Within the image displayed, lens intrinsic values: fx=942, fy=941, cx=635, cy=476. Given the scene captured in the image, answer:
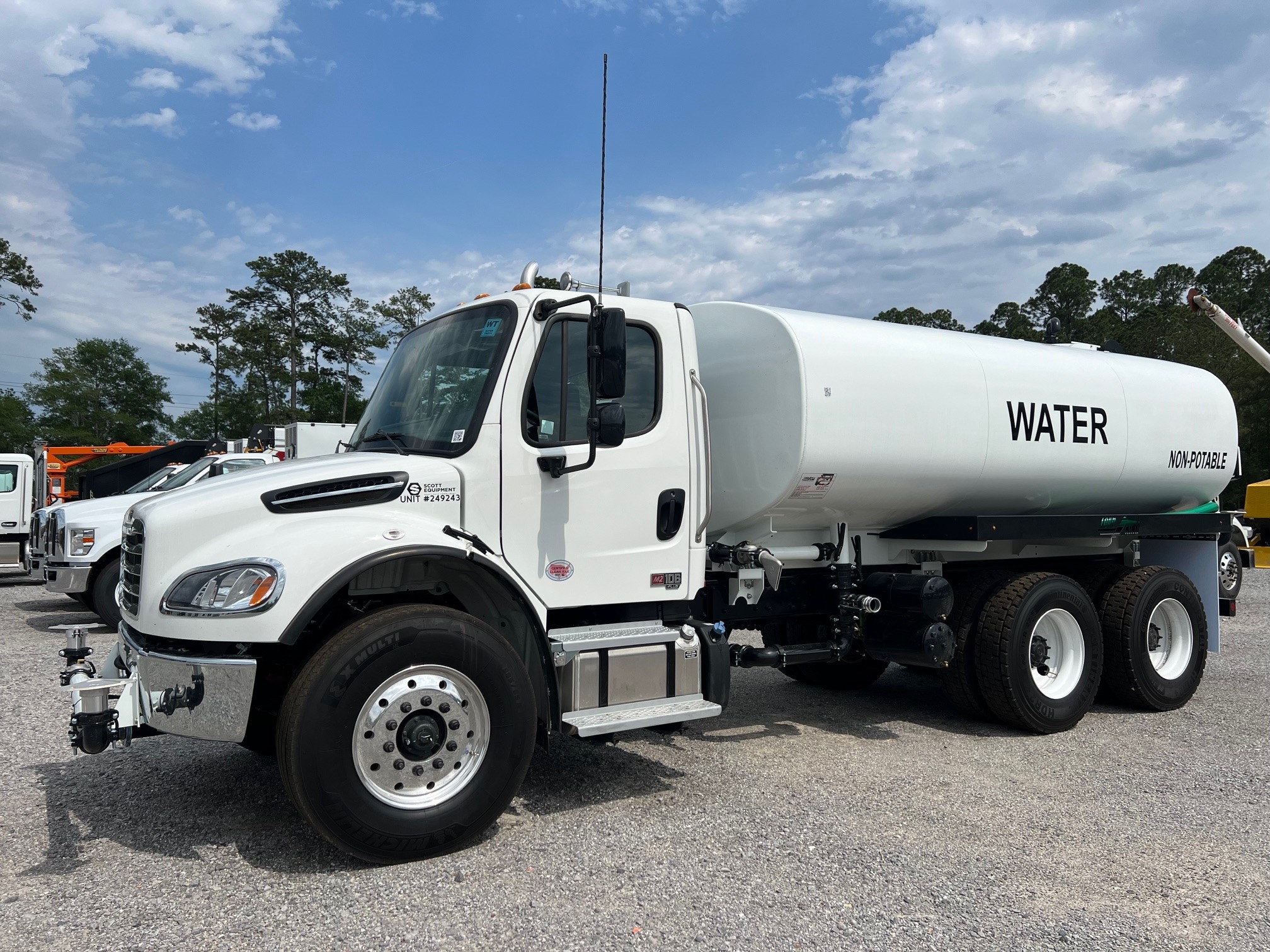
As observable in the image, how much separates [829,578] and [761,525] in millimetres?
928

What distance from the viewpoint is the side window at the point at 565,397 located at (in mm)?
4859

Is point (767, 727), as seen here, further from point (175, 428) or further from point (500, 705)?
point (175, 428)

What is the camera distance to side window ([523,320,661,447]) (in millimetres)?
4859

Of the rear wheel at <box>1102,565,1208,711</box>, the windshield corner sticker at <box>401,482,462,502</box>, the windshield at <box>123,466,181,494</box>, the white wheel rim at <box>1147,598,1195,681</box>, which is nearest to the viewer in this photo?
the windshield corner sticker at <box>401,482,462,502</box>

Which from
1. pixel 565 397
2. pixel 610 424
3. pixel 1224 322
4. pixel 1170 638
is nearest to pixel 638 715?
pixel 610 424

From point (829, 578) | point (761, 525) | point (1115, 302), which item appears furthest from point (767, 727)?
point (1115, 302)

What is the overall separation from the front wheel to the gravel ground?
9.1 inches

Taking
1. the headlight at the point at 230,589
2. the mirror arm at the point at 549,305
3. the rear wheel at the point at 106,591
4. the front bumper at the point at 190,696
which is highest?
the mirror arm at the point at 549,305

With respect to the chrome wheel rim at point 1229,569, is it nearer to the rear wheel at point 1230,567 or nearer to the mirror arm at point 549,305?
the rear wheel at point 1230,567

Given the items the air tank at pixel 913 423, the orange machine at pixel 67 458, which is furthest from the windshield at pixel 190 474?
the orange machine at pixel 67 458

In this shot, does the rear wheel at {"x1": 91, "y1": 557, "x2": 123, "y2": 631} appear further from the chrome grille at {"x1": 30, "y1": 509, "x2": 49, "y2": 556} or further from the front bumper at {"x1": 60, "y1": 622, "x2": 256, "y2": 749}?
the front bumper at {"x1": 60, "y1": 622, "x2": 256, "y2": 749}

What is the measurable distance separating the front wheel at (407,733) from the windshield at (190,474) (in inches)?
386

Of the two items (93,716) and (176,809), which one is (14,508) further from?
(93,716)

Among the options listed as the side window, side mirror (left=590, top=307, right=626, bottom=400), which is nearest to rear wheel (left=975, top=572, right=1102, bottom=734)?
the side window
